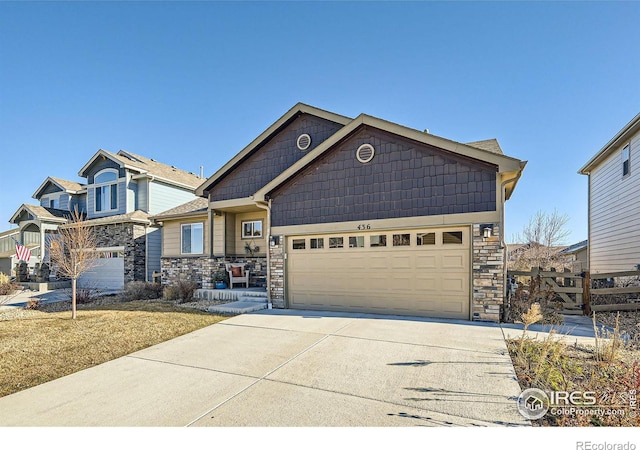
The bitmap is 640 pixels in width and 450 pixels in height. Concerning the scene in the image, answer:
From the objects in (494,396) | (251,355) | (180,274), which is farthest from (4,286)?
(494,396)

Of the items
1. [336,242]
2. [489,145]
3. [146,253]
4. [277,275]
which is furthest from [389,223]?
[146,253]

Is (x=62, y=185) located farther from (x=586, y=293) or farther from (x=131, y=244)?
(x=586, y=293)

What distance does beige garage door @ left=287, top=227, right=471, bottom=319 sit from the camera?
305 inches

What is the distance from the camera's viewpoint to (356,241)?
892 centimetres

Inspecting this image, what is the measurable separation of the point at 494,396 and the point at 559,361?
5.78 feet

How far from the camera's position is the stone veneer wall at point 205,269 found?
42.5 feet

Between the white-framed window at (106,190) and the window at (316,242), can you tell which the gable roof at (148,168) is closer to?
the white-framed window at (106,190)

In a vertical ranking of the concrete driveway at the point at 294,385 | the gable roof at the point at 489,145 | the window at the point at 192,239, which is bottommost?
the concrete driveway at the point at 294,385

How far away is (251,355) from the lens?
528cm

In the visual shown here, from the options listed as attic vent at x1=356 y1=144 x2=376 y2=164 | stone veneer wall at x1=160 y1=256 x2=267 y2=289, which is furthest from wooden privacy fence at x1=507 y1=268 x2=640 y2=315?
stone veneer wall at x1=160 y1=256 x2=267 y2=289

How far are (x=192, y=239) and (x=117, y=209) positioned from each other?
7.18m

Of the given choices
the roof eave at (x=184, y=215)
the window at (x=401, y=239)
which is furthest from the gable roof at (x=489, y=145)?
the roof eave at (x=184, y=215)

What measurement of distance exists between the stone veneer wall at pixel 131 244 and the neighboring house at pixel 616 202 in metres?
21.0
